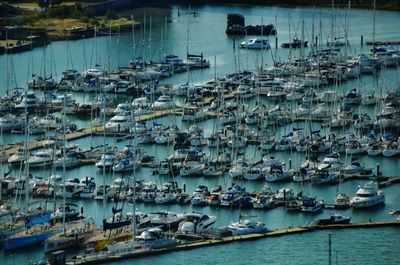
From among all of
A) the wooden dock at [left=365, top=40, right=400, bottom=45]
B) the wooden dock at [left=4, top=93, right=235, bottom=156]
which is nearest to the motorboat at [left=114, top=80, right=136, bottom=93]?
the wooden dock at [left=4, top=93, right=235, bottom=156]

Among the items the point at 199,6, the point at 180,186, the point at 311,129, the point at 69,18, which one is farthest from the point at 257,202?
the point at 199,6

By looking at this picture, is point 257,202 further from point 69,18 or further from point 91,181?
point 69,18

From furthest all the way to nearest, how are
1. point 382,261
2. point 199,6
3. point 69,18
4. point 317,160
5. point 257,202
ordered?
1. point 199,6
2. point 69,18
3. point 317,160
4. point 257,202
5. point 382,261

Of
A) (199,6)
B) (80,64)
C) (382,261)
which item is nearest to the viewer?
(382,261)

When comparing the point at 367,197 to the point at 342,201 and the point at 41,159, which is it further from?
the point at 41,159

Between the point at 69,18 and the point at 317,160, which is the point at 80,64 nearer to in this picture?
the point at 69,18

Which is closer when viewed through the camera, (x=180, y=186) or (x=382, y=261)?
(x=382, y=261)

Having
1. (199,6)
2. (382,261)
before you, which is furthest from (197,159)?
(199,6)
